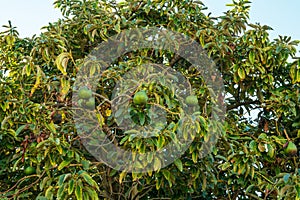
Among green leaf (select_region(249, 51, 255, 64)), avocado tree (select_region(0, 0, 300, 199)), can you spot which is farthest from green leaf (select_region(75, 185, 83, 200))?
green leaf (select_region(249, 51, 255, 64))

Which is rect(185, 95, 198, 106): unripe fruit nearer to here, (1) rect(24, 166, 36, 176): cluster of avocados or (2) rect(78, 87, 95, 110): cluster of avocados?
(2) rect(78, 87, 95, 110): cluster of avocados

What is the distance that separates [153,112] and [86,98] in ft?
1.23

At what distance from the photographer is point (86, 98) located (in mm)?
2662

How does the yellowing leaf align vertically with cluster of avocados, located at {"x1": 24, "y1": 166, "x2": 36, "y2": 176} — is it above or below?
above

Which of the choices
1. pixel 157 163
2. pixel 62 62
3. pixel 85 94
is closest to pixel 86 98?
pixel 85 94

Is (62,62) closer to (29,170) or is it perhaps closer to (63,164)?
(63,164)

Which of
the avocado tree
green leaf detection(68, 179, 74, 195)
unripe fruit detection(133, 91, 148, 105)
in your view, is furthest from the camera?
the avocado tree

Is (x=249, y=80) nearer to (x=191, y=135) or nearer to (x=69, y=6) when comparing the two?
(x=191, y=135)

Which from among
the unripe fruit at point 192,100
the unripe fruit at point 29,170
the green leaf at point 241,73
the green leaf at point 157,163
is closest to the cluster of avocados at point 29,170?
the unripe fruit at point 29,170

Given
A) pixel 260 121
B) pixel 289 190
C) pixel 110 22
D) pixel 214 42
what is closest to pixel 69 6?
pixel 110 22

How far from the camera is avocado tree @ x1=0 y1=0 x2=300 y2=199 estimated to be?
257 centimetres

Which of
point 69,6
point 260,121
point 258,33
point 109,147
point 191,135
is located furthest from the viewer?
point 69,6

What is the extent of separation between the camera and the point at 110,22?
3268 millimetres

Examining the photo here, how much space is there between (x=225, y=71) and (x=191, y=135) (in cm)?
103
